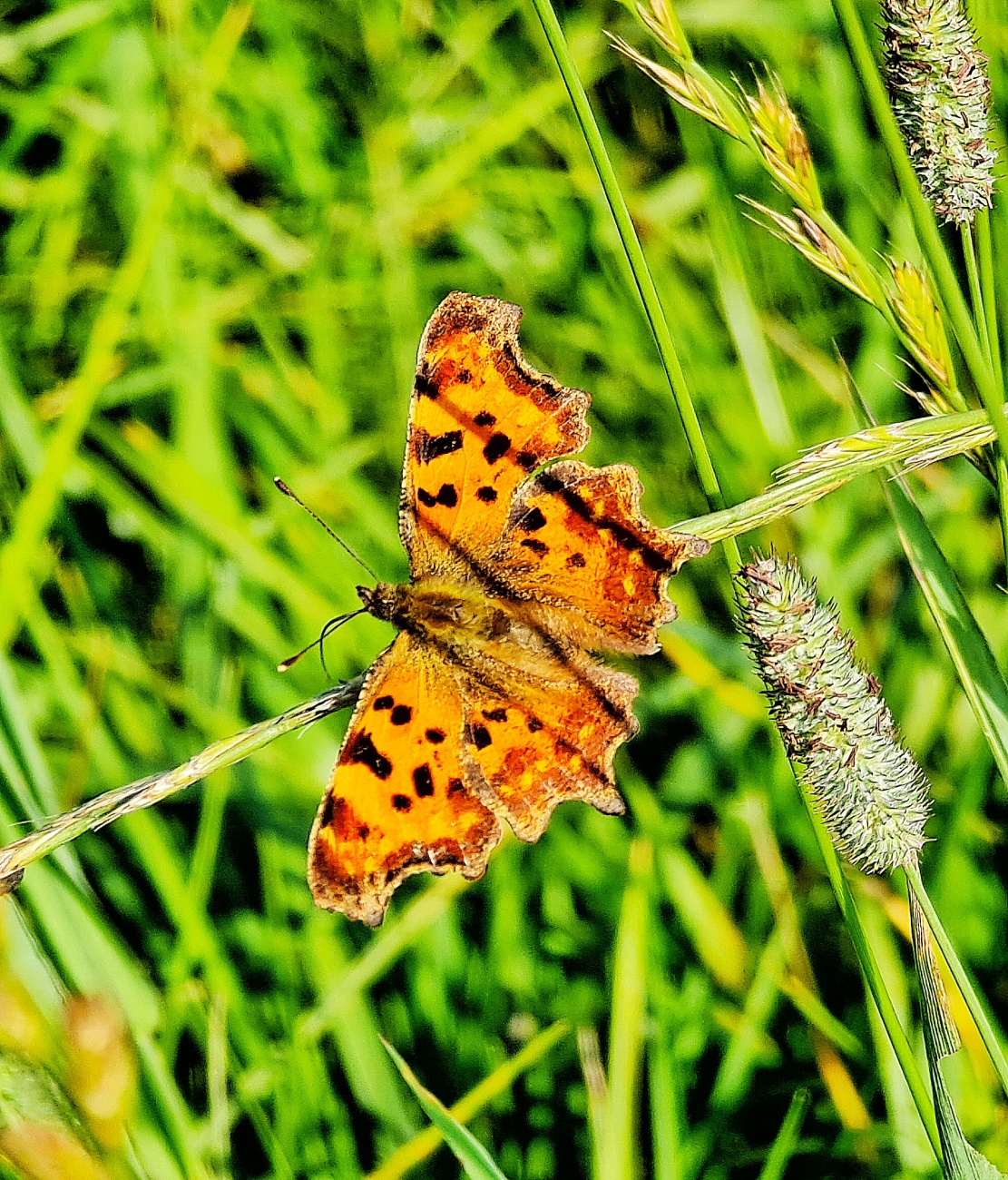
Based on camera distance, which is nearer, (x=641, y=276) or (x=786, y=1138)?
(x=641, y=276)

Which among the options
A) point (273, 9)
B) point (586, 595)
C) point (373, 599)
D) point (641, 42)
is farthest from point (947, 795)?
point (273, 9)

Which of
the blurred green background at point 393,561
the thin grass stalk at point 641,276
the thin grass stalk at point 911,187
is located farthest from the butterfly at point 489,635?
the thin grass stalk at point 911,187

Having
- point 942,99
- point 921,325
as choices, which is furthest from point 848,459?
point 942,99

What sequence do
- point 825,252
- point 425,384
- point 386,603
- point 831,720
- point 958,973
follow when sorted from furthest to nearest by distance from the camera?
point 386,603 → point 425,384 → point 825,252 → point 958,973 → point 831,720

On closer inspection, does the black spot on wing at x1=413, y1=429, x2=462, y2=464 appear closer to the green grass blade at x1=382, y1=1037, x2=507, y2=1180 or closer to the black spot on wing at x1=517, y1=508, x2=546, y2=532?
the black spot on wing at x1=517, y1=508, x2=546, y2=532

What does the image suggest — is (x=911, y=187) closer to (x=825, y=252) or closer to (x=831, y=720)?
(x=825, y=252)

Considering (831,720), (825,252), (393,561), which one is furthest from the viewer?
(393,561)

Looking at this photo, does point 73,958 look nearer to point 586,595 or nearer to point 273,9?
point 586,595

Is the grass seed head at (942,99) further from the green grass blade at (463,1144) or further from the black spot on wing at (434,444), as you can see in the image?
the green grass blade at (463,1144)
